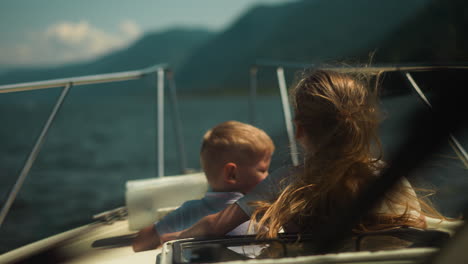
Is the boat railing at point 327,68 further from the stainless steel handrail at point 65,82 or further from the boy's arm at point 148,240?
the stainless steel handrail at point 65,82

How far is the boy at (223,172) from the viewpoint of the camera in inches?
45.7

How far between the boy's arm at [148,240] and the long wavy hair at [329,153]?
15.2 inches

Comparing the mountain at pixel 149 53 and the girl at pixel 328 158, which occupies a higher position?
the mountain at pixel 149 53

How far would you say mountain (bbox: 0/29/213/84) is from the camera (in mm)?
134900

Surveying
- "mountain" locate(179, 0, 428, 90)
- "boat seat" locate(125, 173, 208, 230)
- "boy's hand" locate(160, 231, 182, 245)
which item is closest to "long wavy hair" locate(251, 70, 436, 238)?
"boy's hand" locate(160, 231, 182, 245)

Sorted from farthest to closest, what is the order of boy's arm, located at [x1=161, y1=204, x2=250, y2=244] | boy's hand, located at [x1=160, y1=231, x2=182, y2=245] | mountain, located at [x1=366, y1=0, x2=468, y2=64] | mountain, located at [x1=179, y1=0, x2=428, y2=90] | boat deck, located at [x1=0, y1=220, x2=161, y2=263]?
mountain, located at [x1=179, y1=0, x2=428, y2=90], mountain, located at [x1=366, y1=0, x2=468, y2=64], boat deck, located at [x1=0, y1=220, x2=161, y2=263], boy's hand, located at [x1=160, y1=231, x2=182, y2=245], boy's arm, located at [x1=161, y1=204, x2=250, y2=244]

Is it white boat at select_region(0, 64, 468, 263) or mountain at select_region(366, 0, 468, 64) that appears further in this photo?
mountain at select_region(366, 0, 468, 64)

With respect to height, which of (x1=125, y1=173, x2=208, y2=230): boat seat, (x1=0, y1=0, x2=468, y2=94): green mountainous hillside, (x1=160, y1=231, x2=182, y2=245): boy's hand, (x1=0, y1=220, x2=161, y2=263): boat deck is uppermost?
(x1=0, y1=0, x2=468, y2=94): green mountainous hillside

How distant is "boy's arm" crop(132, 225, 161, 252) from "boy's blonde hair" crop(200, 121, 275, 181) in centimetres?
21

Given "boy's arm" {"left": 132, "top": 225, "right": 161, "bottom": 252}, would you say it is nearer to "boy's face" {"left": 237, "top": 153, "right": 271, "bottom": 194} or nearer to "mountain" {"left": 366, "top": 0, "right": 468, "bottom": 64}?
"boy's face" {"left": 237, "top": 153, "right": 271, "bottom": 194}

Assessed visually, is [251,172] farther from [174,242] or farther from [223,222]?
[174,242]

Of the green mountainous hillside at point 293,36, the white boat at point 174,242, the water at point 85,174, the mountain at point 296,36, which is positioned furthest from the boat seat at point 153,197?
the mountain at point 296,36

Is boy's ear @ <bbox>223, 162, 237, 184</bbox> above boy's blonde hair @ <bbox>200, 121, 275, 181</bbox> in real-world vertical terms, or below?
below

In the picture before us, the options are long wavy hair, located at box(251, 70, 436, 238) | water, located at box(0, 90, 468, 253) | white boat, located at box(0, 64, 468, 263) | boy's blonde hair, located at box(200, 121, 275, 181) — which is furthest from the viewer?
water, located at box(0, 90, 468, 253)
